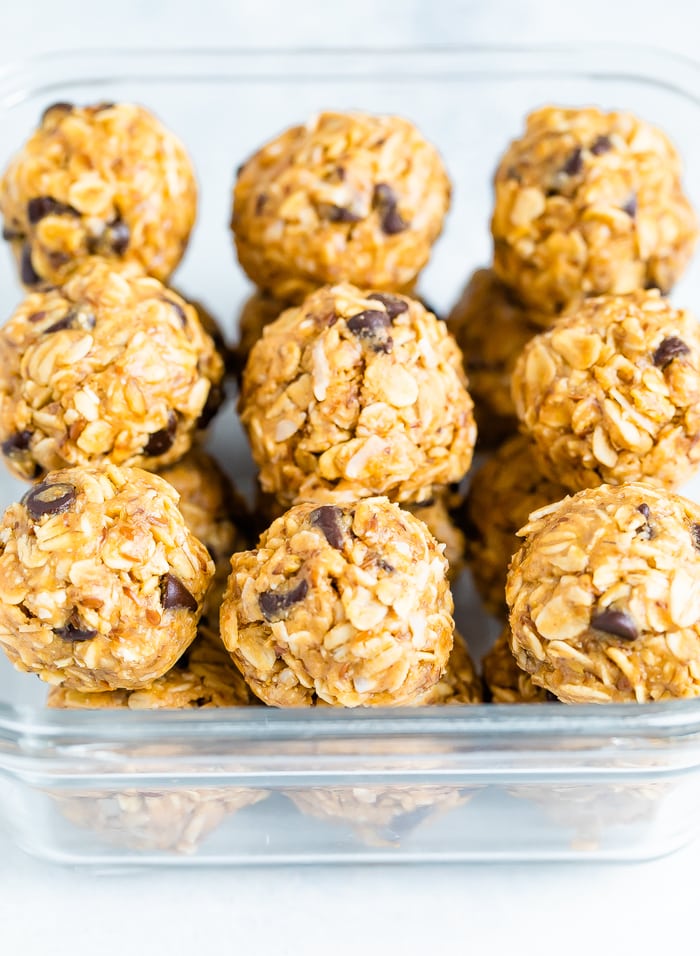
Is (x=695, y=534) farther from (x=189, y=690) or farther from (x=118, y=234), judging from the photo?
(x=118, y=234)

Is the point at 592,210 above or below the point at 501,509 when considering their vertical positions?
above

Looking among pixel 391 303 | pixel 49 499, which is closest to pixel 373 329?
pixel 391 303

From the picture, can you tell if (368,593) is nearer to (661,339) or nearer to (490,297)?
(661,339)

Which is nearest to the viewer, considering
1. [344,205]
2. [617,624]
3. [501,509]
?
[617,624]

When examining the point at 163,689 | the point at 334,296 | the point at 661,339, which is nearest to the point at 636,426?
the point at 661,339

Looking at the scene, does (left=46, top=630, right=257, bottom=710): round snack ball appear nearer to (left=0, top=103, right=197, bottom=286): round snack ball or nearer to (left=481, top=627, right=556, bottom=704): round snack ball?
(left=481, top=627, right=556, bottom=704): round snack ball

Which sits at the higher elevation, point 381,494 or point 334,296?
point 334,296
